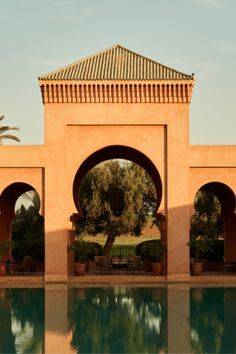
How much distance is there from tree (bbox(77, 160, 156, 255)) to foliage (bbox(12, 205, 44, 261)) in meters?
3.47

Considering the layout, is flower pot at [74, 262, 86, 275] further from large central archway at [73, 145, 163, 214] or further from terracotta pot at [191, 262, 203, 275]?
terracotta pot at [191, 262, 203, 275]

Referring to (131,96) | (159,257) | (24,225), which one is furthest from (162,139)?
(24,225)

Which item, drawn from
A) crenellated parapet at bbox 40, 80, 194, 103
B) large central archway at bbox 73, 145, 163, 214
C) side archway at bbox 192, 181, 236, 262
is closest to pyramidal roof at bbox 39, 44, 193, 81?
crenellated parapet at bbox 40, 80, 194, 103

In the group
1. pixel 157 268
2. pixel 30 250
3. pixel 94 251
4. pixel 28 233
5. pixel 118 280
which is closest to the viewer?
pixel 118 280

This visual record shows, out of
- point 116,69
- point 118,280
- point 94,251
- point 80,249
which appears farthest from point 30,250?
point 116,69

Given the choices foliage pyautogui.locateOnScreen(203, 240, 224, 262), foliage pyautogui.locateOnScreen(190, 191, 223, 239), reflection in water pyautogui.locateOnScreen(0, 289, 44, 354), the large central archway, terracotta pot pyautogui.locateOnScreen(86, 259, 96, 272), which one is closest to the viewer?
reflection in water pyautogui.locateOnScreen(0, 289, 44, 354)

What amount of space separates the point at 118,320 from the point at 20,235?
20.9 meters

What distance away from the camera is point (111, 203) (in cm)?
3988

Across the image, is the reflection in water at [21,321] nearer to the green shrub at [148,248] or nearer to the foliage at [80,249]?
the foliage at [80,249]

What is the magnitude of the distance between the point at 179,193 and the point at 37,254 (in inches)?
354

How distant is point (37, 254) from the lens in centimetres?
3109

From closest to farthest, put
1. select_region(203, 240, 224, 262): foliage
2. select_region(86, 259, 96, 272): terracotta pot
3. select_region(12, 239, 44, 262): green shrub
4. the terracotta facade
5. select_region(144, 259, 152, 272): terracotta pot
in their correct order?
1. the terracotta facade
2. select_region(144, 259, 152, 272): terracotta pot
3. select_region(86, 259, 96, 272): terracotta pot
4. select_region(203, 240, 224, 262): foliage
5. select_region(12, 239, 44, 262): green shrub

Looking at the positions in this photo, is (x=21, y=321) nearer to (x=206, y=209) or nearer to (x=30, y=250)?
(x=30, y=250)

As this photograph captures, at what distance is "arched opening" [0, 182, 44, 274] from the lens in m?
28.2
